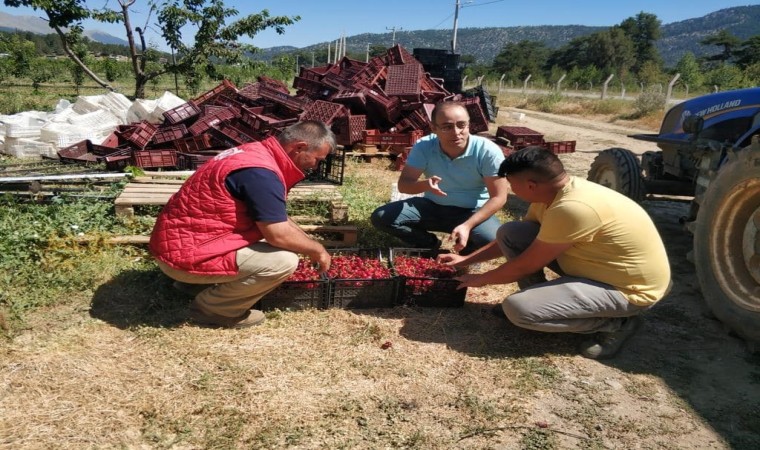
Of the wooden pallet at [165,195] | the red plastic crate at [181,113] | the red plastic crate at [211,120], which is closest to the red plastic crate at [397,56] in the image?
the red plastic crate at [211,120]

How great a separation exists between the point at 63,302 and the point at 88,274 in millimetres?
332

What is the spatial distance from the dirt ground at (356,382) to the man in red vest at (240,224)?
0.39 m

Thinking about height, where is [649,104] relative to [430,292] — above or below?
above

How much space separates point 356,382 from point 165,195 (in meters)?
3.28

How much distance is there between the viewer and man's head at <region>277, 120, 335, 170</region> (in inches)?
130

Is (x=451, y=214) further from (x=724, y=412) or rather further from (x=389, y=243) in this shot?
(x=724, y=412)

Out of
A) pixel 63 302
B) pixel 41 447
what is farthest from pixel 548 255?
pixel 63 302

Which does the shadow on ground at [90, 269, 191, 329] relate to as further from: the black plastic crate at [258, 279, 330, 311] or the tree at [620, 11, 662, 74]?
the tree at [620, 11, 662, 74]

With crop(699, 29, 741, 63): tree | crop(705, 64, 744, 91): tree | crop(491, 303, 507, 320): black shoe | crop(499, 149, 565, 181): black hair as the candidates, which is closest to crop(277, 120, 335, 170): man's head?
crop(499, 149, 565, 181): black hair

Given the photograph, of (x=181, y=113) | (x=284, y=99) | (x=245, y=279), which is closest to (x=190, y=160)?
(x=181, y=113)

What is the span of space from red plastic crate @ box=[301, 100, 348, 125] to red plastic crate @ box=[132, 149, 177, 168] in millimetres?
2300

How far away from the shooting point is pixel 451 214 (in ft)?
14.9

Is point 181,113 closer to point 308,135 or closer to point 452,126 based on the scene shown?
point 452,126

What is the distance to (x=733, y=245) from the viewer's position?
3.64 meters
